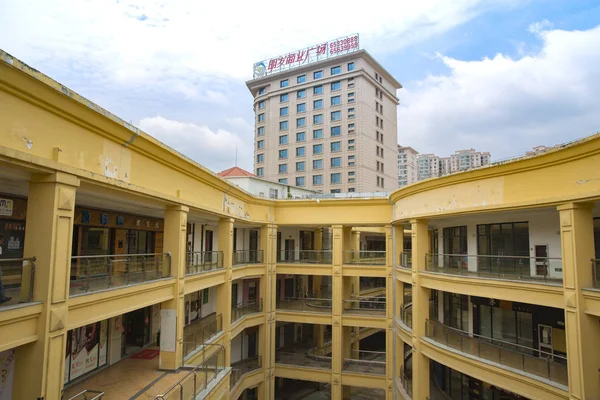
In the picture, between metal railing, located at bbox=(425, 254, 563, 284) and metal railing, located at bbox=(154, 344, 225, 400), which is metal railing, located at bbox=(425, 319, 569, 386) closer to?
metal railing, located at bbox=(425, 254, 563, 284)

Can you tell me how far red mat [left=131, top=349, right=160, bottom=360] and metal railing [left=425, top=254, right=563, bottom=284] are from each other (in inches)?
483

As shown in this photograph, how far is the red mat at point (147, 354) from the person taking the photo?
50.9ft

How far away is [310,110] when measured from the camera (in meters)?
60.1

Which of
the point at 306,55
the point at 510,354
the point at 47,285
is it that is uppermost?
the point at 306,55

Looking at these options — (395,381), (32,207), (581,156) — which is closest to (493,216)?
(581,156)

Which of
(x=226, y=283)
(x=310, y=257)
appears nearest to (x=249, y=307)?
(x=310, y=257)

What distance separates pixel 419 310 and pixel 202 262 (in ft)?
31.8

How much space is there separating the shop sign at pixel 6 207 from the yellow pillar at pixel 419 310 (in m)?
14.9

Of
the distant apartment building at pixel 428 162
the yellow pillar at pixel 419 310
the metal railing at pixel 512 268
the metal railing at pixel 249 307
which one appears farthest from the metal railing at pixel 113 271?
the distant apartment building at pixel 428 162

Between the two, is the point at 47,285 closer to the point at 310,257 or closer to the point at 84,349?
the point at 84,349

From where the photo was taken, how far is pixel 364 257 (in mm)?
25391

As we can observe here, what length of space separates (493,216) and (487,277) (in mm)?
2677

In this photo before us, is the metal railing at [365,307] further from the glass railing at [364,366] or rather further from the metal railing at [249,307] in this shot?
the metal railing at [249,307]

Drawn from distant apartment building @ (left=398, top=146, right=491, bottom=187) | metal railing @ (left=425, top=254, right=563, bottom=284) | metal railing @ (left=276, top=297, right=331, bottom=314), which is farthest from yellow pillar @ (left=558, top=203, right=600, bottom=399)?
distant apartment building @ (left=398, top=146, right=491, bottom=187)
